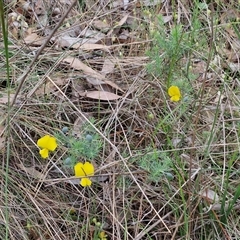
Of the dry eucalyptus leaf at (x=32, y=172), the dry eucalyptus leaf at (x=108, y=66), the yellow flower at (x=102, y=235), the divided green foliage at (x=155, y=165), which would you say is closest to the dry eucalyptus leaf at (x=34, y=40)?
the dry eucalyptus leaf at (x=108, y=66)

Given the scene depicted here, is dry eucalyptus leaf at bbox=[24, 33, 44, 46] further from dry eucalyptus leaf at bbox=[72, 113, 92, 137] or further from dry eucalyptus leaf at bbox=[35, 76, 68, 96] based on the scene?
dry eucalyptus leaf at bbox=[72, 113, 92, 137]

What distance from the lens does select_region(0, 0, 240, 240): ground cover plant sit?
51.5 inches

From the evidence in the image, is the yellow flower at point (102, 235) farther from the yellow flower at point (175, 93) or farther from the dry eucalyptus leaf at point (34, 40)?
the dry eucalyptus leaf at point (34, 40)

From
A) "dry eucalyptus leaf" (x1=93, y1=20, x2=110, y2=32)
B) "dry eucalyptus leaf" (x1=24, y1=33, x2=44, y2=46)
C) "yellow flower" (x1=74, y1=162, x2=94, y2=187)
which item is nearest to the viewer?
"yellow flower" (x1=74, y1=162, x2=94, y2=187)

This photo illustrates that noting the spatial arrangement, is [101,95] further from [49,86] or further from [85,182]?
[85,182]

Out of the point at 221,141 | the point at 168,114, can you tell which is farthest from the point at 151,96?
the point at 221,141

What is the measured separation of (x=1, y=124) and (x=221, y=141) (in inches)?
26.0

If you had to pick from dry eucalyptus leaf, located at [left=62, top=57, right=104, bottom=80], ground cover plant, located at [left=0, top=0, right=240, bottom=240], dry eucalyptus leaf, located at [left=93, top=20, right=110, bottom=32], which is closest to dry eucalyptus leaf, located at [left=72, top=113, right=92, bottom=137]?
ground cover plant, located at [left=0, top=0, right=240, bottom=240]

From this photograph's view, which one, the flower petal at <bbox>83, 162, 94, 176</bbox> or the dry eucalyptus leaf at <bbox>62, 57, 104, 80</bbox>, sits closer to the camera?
the flower petal at <bbox>83, 162, 94, 176</bbox>

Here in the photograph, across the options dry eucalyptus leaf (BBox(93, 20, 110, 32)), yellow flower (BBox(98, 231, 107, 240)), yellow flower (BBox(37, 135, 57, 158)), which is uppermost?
yellow flower (BBox(37, 135, 57, 158))

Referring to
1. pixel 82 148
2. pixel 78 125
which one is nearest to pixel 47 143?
pixel 82 148

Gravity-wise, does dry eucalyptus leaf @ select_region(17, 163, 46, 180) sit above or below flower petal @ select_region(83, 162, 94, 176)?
below

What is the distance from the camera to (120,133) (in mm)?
1541

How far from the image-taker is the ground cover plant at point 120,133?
4.29 ft
